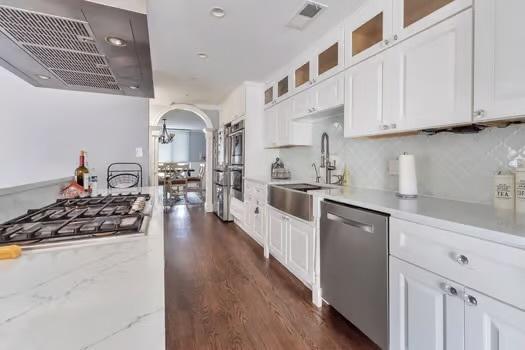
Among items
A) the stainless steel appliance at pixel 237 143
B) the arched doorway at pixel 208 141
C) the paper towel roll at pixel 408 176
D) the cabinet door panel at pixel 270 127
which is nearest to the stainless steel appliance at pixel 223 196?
the stainless steel appliance at pixel 237 143

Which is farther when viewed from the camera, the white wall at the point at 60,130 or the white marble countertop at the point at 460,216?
the white wall at the point at 60,130

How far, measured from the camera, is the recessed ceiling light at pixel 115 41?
1389 mm

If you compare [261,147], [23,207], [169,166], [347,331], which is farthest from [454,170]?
[169,166]

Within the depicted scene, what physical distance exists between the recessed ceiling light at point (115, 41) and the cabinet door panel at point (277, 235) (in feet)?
6.23

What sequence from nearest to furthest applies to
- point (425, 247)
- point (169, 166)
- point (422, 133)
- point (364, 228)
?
point (425, 247)
point (364, 228)
point (422, 133)
point (169, 166)

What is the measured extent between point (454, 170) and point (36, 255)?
2.06 meters

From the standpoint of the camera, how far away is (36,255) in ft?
2.17

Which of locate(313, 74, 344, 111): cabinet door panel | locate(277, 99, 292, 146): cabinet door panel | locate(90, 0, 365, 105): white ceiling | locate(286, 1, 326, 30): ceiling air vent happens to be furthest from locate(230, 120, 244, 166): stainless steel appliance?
locate(286, 1, 326, 30): ceiling air vent

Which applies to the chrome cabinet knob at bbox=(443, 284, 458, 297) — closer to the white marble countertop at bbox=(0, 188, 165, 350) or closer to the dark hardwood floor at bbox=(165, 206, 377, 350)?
the dark hardwood floor at bbox=(165, 206, 377, 350)

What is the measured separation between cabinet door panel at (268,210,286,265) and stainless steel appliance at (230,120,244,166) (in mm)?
1460

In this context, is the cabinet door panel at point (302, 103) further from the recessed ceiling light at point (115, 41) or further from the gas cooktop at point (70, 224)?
the gas cooktop at point (70, 224)

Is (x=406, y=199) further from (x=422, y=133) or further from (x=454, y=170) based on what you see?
(x=422, y=133)

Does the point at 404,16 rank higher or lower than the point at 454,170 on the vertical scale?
higher

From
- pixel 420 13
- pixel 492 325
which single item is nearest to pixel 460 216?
pixel 492 325
